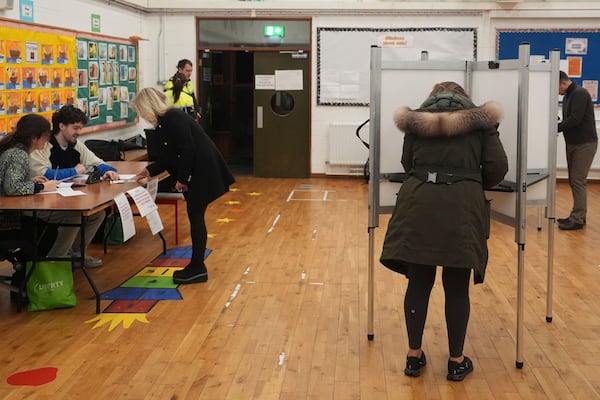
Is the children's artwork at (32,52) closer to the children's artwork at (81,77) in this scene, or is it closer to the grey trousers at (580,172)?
the children's artwork at (81,77)

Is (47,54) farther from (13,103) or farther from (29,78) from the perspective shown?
(13,103)

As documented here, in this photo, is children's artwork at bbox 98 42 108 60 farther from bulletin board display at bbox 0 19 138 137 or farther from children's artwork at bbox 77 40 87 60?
children's artwork at bbox 77 40 87 60

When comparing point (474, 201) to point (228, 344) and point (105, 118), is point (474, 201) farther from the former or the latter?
point (105, 118)

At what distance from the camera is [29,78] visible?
6.59 metres

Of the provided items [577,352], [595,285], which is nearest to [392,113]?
[577,352]

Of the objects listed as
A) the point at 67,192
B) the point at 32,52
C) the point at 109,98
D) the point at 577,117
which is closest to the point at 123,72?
the point at 109,98

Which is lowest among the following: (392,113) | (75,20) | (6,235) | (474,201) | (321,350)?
(321,350)

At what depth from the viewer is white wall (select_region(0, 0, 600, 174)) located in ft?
32.6

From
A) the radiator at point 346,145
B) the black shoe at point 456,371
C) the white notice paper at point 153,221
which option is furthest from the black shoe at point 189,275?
the radiator at point 346,145

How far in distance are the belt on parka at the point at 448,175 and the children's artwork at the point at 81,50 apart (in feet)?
17.5

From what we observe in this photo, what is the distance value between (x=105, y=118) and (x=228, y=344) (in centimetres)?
526

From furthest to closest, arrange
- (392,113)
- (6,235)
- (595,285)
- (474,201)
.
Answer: (595,285)
(6,235)
(392,113)
(474,201)

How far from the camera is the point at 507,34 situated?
10.1 m

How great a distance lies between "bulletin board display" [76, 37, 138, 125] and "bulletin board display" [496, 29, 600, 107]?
4.88 metres
